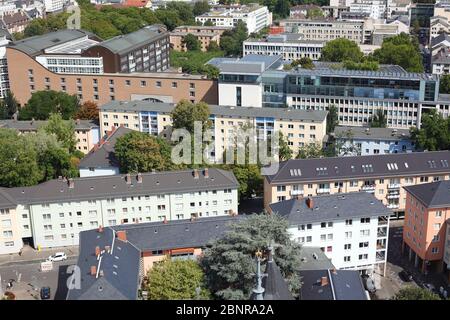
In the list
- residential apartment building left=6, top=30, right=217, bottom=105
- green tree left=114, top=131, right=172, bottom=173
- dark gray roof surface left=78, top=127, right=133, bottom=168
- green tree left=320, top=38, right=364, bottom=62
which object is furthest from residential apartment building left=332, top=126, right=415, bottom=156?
green tree left=320, top=38, right=364, bottom=62

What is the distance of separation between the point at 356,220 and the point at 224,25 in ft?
223

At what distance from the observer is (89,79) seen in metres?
52.8

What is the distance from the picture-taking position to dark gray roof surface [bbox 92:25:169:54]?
55.3m

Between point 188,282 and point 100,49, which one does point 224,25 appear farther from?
point 188,282

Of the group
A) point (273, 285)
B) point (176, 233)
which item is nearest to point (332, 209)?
point (176, 233)

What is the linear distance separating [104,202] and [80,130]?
13.9 m

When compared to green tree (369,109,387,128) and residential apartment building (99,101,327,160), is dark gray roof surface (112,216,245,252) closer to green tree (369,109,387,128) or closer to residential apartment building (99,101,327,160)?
residential apartment building (99,101,327,160)

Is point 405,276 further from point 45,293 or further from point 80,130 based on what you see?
point 80,130

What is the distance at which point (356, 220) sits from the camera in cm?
2692

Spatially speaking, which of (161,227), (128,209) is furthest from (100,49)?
(161,227)

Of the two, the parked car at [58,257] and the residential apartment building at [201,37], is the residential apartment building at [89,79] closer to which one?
the parked car at [58,257]

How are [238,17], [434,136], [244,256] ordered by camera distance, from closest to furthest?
[244,256] < [434,136] < [238,17]

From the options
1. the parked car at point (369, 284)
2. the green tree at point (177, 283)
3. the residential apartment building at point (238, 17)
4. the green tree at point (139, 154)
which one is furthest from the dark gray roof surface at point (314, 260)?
the residential apartment building at point (238, 17)

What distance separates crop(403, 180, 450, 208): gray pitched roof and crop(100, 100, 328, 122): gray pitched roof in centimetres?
1234
